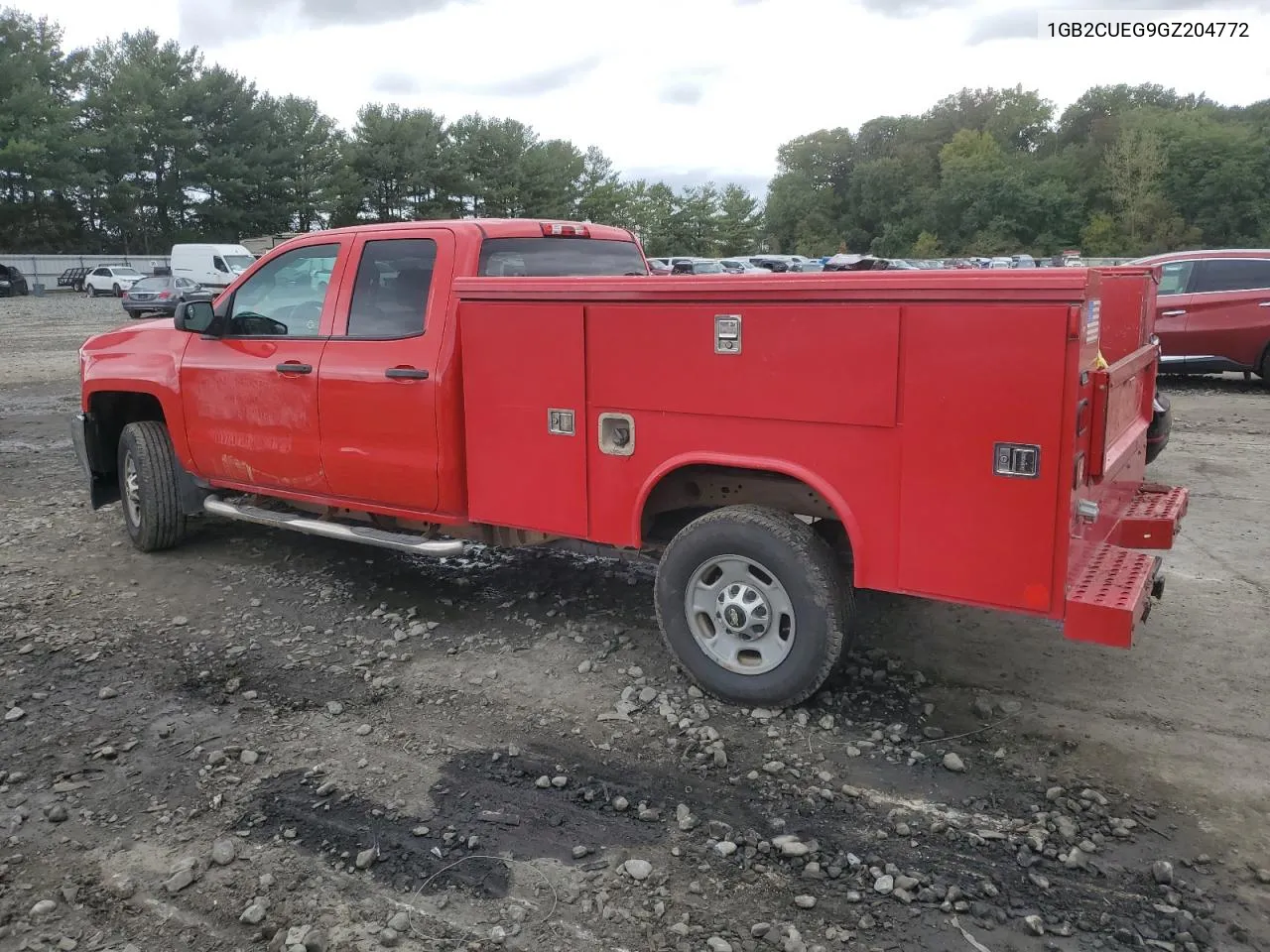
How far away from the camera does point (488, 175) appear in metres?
69.5

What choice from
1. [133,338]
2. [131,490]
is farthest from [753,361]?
[131,490]

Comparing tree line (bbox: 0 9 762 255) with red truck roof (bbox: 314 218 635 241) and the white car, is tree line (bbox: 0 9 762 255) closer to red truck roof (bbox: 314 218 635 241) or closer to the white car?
the white car

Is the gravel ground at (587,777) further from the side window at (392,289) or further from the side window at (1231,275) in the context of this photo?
the side window at (1231,275)

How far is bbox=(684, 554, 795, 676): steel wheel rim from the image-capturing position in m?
4.30

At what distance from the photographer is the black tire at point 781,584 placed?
4.13m

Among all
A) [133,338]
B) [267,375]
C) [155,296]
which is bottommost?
[155,296]

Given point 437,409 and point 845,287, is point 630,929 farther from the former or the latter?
point 437,409

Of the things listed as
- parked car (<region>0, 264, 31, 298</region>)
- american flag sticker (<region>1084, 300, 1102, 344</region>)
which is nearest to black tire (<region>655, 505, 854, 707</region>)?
american flag sticker (<region>1084, 300, 1102, 344</region>)

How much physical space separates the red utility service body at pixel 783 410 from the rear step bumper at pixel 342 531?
0.47 feet

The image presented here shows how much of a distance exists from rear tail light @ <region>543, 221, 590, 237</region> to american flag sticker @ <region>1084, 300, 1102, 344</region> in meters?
2.84

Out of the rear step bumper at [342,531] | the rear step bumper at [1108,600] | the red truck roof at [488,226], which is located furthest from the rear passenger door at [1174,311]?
the rear step bumper at [342,531]

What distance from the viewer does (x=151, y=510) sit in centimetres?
668

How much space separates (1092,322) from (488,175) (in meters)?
69.5

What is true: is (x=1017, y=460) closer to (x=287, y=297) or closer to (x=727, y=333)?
(x=727, y=333)
